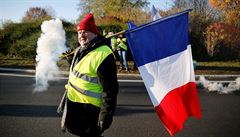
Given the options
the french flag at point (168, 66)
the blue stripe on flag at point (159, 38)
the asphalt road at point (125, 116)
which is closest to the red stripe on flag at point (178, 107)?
the french flag at point (168, 66)

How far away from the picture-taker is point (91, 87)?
3674mm

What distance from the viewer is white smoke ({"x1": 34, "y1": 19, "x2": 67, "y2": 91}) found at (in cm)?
1034

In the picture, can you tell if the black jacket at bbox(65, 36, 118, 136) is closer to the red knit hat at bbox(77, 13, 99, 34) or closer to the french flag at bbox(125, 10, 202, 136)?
the red knit hat at bbox(77, 13, 99, 34)

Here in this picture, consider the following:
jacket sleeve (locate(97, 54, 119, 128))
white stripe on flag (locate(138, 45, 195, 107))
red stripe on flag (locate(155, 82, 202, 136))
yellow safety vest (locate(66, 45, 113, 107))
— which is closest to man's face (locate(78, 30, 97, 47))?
yellow safety vest (locate(66, 45, 113, 107))

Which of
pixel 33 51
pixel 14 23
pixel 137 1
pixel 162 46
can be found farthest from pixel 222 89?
pixel 137 1

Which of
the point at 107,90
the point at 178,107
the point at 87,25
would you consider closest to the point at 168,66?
the point at 178,107

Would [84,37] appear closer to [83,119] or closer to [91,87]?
[91,87]

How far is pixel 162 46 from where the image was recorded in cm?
432

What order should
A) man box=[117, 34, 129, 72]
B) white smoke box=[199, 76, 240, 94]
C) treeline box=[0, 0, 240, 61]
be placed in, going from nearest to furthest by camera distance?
white smoke box=[199, 76, 240, 94] < man box=[117, 34, 129, 72] < treeline box=[0, 0, 240, 61]

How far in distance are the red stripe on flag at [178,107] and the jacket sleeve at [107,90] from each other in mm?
887

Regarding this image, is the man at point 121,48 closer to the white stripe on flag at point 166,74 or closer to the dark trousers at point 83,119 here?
the white stripe on flag at point 166,74

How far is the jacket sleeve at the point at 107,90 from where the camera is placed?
3541 millimetres

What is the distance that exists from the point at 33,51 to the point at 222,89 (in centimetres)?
1206

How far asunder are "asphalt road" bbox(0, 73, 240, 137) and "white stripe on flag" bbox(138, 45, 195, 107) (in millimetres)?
1768
